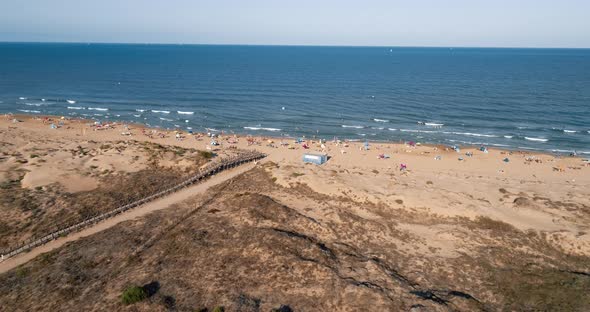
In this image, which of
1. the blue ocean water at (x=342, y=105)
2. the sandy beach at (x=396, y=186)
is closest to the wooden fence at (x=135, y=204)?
the sandy beach at (x=396, y=186)

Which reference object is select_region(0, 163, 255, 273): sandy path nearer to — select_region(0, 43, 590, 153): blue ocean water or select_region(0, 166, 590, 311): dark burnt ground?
select_region(0, 166, 590, 311): dark burnt ground

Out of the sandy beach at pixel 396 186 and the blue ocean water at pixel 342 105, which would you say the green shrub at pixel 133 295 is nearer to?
the sandy beach at pixel 396 186

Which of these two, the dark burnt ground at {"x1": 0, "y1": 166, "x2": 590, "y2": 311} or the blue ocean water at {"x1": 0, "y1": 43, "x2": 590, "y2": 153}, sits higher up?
the blue ocean water at {"x1": 0, "y1": 43, "x2": 590, "y2": 153}

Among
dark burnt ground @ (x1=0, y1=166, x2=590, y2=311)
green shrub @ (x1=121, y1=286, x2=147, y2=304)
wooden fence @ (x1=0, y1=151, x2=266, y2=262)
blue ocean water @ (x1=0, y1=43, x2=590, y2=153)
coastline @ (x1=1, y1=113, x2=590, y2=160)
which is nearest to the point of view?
green shrub @ (x1=121, y1=286, x2=147, y2=304)

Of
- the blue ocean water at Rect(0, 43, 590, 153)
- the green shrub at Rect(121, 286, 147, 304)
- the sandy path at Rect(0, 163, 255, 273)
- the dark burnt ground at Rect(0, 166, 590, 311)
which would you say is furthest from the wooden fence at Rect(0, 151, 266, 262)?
the blue ocean water at Rect(0, 43, 590, 153)

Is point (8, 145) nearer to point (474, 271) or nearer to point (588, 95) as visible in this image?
point (474, 271)

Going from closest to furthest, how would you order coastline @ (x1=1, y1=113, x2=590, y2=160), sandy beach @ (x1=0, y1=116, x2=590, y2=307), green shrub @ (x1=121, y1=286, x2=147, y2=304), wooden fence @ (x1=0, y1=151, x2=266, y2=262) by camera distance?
green shrub @ (x1=121, y1=286, x2=147, y2=304) → wooden fence @ (x1=0, y1=151, x2=266, y2=262) → sandy beach @ (x1=0, y1=116, x2=590, y2=307) → coastline @ (x1=1, y1=113, x2=590, y2=160)

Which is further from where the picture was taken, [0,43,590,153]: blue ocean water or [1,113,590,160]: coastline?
[0,43,590,153]: blue ocean water
